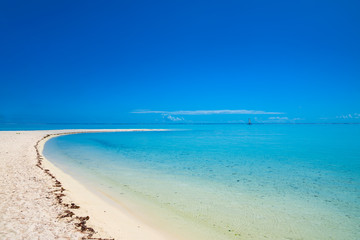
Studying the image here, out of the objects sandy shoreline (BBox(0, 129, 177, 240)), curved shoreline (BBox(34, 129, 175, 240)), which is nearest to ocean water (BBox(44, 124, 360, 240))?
curved shoreline (BBox(34, 129, 175, 240))

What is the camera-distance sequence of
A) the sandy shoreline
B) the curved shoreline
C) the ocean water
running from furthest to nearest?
the ocean water < the curved shoreline < the sandy shoreline

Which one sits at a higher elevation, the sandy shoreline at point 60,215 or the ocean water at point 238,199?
the sandy shoreline at point 60,215

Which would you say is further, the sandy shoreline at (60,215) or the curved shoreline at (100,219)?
the curved shoreline at (100,219)

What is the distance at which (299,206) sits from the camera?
8.26 m

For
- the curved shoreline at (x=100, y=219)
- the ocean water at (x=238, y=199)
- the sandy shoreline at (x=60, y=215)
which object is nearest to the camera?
the sandy shoreline at (x=60, y=215)

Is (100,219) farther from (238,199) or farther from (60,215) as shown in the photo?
(238,199)

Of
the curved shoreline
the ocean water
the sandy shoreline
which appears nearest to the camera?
the sandy shoreline

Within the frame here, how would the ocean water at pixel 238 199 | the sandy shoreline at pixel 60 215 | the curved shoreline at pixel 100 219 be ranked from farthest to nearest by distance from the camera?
the ocean water at pixel 238 199, the curved shoreline at pixel 100 219, the sandy shoreline at pixel 60 215

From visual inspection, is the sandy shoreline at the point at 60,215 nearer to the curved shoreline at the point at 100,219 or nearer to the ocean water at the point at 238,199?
the curved shoreline at the point at 100,219

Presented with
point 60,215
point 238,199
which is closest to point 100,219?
point 60,215

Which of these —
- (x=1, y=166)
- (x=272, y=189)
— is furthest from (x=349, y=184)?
(x=1, y=166)

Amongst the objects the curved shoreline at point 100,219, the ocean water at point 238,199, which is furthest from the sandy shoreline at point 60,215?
the ocean water at point 238,199

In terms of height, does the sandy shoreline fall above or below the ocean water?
above

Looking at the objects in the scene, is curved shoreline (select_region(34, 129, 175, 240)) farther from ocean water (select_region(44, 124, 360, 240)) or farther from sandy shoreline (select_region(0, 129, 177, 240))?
ocean water (select_region(44, 124, 360, 240))
